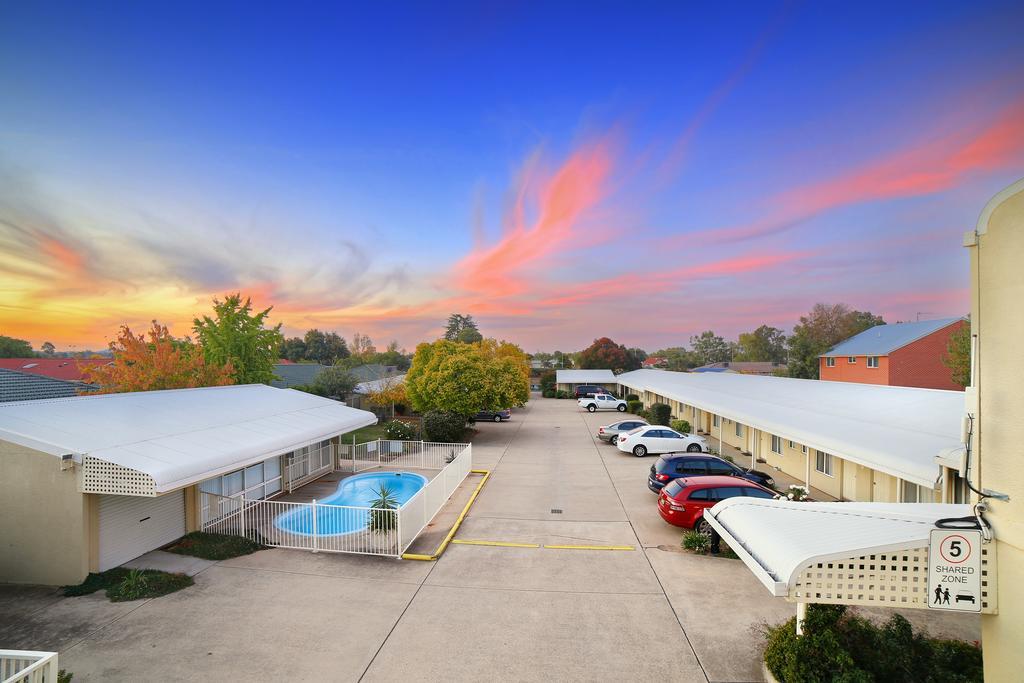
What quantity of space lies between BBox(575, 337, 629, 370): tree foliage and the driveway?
72.6 meters

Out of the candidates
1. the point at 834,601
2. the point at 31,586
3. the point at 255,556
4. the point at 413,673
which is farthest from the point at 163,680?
the point at 834,601

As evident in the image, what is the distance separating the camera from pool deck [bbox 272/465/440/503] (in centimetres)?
1630

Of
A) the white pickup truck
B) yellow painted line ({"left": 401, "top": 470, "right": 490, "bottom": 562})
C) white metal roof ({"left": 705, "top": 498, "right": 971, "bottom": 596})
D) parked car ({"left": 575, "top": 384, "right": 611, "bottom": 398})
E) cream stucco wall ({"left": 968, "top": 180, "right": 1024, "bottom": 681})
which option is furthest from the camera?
parked car ({"left": 575, "top": 384, "right": 611, "bottom": 398})

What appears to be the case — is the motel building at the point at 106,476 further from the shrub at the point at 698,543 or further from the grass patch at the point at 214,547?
the shrub at the point at 698,543

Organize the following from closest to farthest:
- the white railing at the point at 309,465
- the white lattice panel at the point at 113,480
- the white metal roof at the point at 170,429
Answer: the white lattice panel at the point at 113,480, the white metal roof at the point at 170,429, the white railing at the point at 309,465

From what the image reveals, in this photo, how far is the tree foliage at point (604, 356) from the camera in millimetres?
83625

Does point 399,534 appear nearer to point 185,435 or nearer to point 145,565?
point 145,565

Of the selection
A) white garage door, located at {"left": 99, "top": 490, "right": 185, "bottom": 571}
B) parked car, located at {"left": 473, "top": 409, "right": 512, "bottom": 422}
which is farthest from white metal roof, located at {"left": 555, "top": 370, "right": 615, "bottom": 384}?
white garage door, located at {"left": 99, "top": 490, "right": 185, "bottom": 571}

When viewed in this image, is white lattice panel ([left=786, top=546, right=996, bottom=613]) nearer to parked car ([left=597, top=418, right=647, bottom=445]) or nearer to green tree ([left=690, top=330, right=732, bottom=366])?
parked car ([left=597, top=418, right=647, bottom=445])

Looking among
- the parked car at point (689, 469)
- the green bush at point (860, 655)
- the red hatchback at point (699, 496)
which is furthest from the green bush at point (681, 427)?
the green bush at point (860, 655)

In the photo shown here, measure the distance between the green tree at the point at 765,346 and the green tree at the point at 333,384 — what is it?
12022 centimetres

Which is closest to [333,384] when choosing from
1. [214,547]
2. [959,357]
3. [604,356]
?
[214,547]

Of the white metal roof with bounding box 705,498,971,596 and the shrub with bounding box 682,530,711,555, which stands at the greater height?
the white metal roof with bounding box 705,498,971,596

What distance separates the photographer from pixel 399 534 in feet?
35.6
